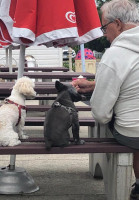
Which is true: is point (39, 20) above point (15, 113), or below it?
above

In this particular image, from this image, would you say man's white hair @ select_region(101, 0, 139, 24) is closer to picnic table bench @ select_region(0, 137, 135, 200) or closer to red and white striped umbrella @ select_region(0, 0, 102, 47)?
red and white striped umbrella @ select_region(0, 0, 102, 47)

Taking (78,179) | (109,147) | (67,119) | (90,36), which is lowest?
(78,179)

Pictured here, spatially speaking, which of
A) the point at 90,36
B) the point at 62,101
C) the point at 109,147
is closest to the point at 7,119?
the point at 62,101

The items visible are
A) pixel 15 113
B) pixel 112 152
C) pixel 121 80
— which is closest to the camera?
pixel 121 80

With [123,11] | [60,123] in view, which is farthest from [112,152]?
[123,11]

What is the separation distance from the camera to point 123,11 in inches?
138

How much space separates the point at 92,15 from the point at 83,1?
21 cm

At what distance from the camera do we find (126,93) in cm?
337

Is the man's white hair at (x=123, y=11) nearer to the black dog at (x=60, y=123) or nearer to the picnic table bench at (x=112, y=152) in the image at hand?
the black dog at (x=60, y=123)

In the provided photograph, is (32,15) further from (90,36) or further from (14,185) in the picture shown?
(14,185)

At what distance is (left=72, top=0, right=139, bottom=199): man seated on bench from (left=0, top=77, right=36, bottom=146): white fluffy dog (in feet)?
2.03

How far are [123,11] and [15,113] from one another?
3.85ft

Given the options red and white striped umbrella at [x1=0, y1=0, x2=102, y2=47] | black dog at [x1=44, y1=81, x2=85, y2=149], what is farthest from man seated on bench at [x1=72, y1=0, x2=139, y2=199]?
red and white striped umbrella at [x1=0, y1=0, x2=102, y2=47]

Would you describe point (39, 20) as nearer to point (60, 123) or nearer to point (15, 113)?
point (15, 113)
